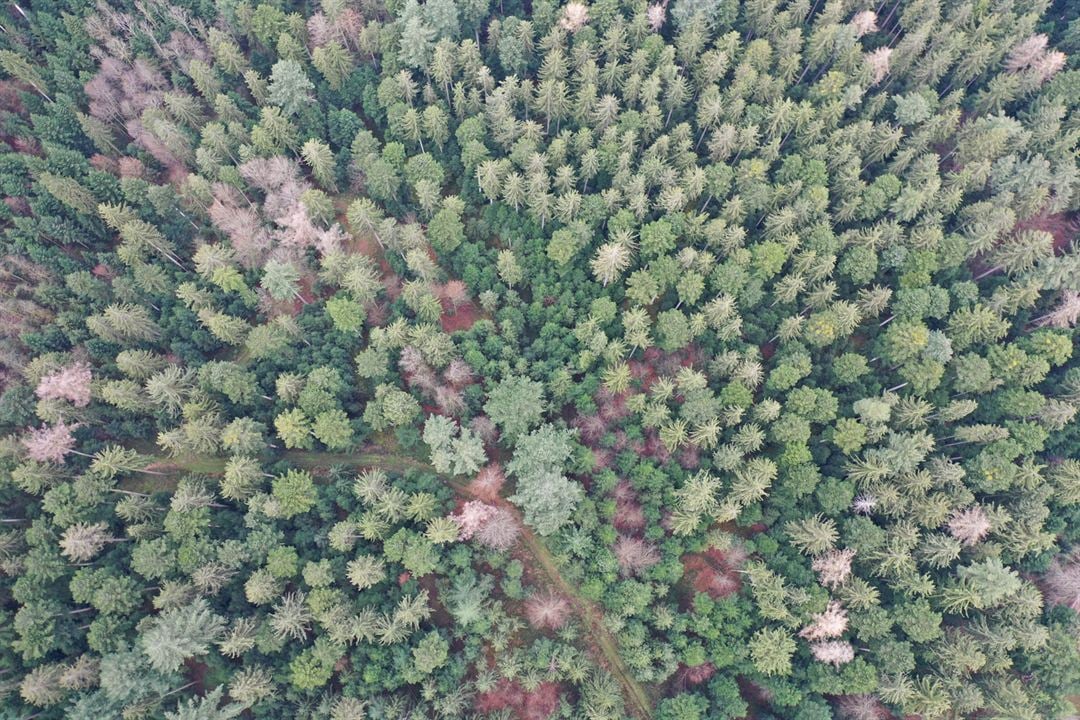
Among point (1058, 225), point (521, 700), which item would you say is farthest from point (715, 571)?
point (1058, 225)

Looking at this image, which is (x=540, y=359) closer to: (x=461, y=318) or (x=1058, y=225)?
(x=461, y=318)

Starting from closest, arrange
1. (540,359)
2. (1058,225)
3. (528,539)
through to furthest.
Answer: (528,539), (540,359), (1058,225)

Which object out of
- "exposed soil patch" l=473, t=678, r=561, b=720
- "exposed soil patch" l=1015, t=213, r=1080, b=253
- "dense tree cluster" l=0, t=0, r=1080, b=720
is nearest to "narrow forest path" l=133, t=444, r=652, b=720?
"dense tree cluster" l=0, t=0, r=1080, b=720

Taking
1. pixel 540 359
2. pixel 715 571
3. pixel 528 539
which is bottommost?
pixel 715 571

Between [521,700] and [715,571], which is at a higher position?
[715,571]

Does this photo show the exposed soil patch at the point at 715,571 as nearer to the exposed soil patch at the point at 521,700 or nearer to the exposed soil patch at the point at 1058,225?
the exposed soil patch at the point at 521,700
